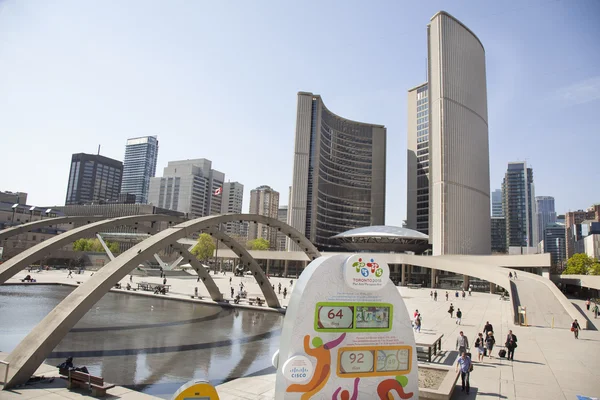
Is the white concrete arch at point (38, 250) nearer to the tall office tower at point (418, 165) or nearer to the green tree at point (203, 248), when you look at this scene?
the green tree at point (203, 248)

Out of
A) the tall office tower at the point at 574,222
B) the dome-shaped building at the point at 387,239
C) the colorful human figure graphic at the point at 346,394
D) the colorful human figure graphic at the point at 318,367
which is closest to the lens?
the colorful human figure graphic at the point at 318,367

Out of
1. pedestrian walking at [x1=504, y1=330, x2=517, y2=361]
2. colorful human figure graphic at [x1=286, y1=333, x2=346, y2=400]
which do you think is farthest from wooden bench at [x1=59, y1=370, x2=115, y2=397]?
pedestrian walking at [x1=504, y1=330, x2=517, y2=361]

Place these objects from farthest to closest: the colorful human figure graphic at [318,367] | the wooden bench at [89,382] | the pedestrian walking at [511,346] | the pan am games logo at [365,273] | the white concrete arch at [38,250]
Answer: the white concrete arch at [38,250], the pedestrian walking at [511,346], the wooden bench at [89,382], the pan am games logo at [365,273], the colorful human figure graphic at [318,367]

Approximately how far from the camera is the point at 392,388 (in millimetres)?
10344

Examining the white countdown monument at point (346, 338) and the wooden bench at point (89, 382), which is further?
the wooden bench at point (89, 382)

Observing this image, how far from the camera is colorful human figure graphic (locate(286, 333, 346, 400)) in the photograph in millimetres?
9422

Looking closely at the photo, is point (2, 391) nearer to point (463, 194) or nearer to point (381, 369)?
point (381, 369)

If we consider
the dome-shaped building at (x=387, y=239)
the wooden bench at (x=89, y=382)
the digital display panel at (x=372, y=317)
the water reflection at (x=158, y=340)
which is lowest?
the water reflection at (x=158, y=340)

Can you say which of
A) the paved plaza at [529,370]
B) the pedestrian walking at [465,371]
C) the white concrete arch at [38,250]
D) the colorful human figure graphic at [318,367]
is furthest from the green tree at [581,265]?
the white concrete arch at [38,250]

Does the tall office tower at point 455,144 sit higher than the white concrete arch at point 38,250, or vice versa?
the tall office tower at point 455,144

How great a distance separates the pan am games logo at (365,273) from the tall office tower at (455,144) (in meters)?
73.0

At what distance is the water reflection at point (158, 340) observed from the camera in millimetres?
14102

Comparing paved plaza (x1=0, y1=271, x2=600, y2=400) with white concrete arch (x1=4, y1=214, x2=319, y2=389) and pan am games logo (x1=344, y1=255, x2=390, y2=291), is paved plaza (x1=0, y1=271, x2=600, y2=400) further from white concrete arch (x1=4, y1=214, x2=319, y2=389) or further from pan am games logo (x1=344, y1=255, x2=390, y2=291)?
pan am games logo (x1=344, y1=255, x2=390, y2=291)

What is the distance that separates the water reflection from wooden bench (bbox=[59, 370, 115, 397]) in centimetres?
167
